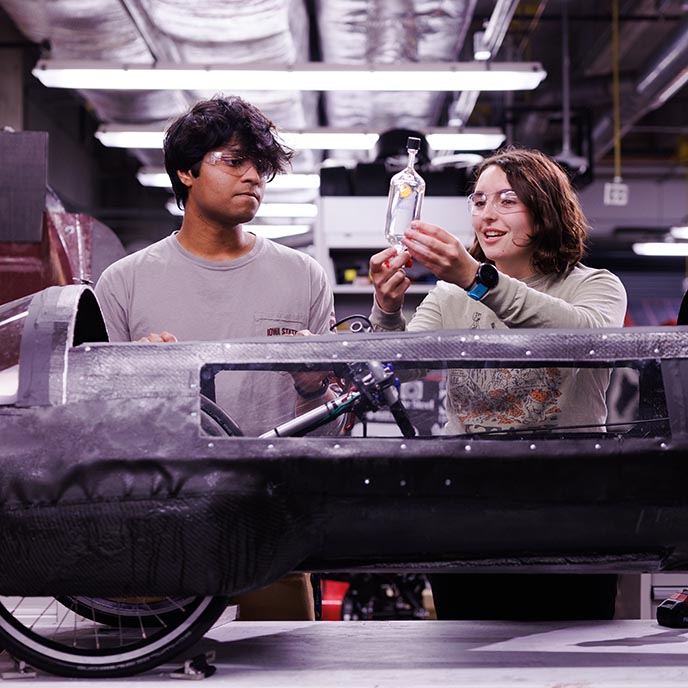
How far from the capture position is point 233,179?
6.67 feet

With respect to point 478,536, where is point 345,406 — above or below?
above

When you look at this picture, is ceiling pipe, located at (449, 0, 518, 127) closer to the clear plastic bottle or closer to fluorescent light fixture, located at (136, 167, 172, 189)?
fluorescent light fixture, located at (136, 167, 172, 189)

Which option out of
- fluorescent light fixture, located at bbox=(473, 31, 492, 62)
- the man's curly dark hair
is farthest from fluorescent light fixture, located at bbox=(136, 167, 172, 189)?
the man's curly dark hair

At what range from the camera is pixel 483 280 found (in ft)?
5.24

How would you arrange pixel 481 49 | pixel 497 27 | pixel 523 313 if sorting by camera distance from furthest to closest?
pixel 481 49 → pixel 497 27 → pixel 523 313

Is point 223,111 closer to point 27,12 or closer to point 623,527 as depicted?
point 623,527

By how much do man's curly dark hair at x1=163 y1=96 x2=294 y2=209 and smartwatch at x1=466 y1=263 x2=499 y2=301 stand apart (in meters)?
0.64

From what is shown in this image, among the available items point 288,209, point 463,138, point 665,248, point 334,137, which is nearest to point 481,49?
point 463,138

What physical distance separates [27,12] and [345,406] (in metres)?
4.83

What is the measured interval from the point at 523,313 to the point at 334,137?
5.32m

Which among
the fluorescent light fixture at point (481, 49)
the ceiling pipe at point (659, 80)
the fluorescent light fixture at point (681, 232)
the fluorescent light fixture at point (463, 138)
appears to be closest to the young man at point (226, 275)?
the fluorescent light fixture at point (481, 49)

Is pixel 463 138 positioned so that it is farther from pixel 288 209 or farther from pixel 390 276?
pixel 390 276

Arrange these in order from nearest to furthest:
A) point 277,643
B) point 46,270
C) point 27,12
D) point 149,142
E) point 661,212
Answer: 1. point 277,643
2. point 46,270
3. point 27,12
4. point 149,142
5. point 661,212

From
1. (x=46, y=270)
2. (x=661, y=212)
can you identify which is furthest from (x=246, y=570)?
(x=661, y=212)
